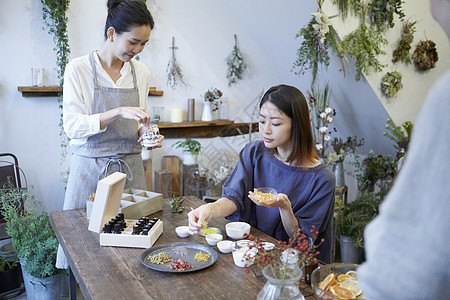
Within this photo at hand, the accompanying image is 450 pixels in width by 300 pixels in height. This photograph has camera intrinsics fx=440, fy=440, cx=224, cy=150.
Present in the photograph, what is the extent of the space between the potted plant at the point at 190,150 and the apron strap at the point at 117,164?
1.89 metres

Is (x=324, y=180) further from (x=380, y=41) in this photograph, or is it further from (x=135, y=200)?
(x=380, y=41)

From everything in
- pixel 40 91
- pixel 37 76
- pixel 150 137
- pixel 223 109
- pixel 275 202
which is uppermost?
pixel 37 76

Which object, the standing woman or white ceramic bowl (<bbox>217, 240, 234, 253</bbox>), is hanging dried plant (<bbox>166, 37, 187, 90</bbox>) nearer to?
the standing woman

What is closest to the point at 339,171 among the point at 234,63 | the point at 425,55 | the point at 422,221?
the point at 425,55

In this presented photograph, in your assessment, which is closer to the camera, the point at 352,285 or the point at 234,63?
the point at 352,285

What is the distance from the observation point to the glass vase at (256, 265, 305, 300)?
1.27 metres

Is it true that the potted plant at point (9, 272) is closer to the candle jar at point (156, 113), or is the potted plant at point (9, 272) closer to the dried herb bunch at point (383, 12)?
the candle jar at point (156, 113)

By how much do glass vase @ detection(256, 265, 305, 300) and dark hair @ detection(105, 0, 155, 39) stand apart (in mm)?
1751

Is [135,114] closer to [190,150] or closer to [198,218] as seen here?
[198,218]

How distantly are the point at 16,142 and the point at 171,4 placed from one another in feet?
6.62

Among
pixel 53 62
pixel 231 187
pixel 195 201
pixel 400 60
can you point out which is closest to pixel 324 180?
pixel 231 187

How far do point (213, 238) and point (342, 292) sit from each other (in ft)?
2.48

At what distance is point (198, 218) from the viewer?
6.82 ft

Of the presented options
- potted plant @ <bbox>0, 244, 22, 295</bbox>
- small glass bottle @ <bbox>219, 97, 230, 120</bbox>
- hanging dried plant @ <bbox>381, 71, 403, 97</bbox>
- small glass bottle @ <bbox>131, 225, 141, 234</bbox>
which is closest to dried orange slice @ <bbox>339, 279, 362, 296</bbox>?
small glass bottle @ <bbox>131, 225, 141, 234</bbox>
